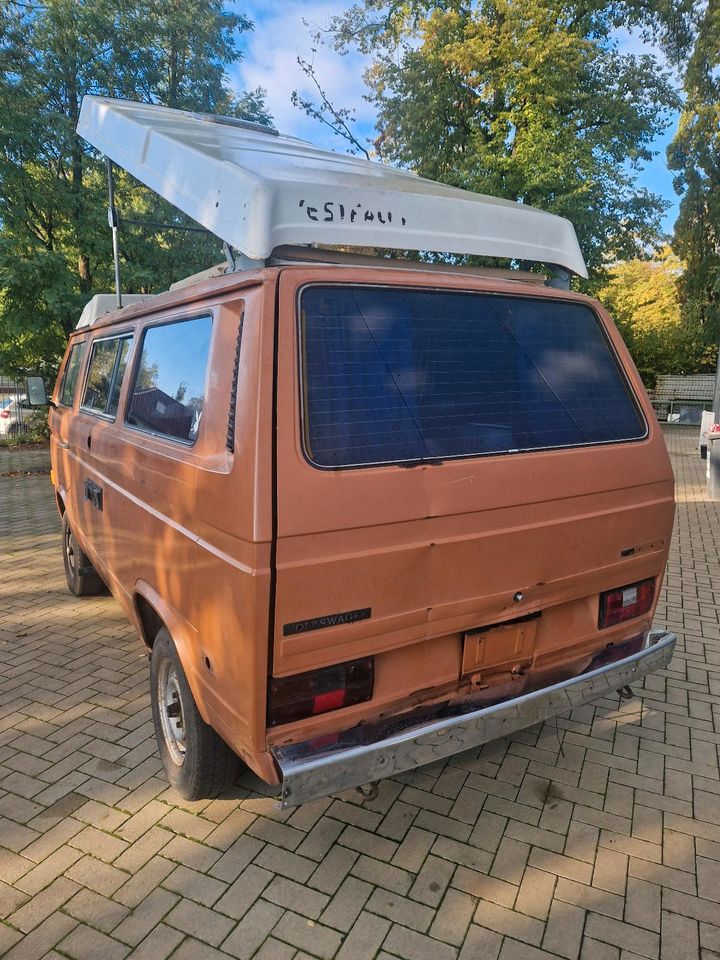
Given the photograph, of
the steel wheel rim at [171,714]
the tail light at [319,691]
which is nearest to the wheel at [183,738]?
the steel wheel rim at [171,714]

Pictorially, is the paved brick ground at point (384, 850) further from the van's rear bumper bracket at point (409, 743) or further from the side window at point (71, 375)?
the side window at point (71, 375)

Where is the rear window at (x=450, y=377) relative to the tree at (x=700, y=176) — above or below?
below

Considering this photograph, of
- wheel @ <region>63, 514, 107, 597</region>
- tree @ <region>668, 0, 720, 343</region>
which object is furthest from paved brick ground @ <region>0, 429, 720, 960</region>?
tree @ <region>668, 0, 720, 343</region>

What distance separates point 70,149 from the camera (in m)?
11.1

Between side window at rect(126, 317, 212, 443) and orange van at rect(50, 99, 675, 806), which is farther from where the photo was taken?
side window at rect(126, 317, 212, 443)

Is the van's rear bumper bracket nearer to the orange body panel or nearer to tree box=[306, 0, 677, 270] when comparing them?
the orange body panel

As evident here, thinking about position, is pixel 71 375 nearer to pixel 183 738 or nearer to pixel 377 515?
pixel 183 738

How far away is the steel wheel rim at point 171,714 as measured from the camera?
2771mm

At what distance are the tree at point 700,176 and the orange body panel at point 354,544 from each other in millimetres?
20206

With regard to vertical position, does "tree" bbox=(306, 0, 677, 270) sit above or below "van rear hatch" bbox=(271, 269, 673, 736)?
above

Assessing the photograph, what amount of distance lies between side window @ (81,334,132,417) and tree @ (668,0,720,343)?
65.4 ft

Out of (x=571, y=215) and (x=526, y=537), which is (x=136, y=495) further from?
(x=571, y=215)

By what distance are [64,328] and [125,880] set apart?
11736 mm

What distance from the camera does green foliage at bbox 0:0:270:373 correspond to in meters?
10.5
